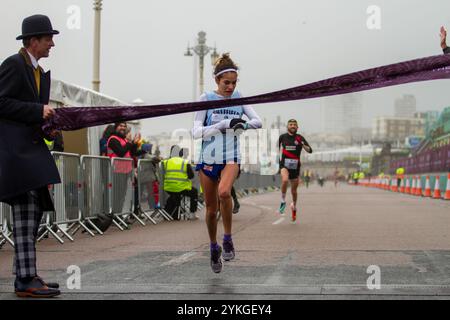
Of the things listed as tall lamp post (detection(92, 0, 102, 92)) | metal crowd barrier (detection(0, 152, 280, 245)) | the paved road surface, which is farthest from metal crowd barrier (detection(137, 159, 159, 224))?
tall lamp post (detection(92, 0, 102, 92))

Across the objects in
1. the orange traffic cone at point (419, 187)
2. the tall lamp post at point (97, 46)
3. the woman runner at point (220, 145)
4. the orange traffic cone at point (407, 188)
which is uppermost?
the tall lamp post at point (97, 46)

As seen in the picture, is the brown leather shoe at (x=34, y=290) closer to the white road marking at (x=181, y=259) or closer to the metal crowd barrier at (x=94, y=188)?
the white road marking at (x=181, y=259)

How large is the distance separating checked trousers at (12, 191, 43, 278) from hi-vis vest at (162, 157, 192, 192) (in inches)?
458

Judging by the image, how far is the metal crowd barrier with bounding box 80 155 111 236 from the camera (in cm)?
1356

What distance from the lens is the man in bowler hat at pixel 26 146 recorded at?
6.00 m

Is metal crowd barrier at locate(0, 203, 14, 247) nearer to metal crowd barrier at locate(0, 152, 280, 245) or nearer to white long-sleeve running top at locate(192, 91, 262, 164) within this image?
metal crowd barrier at locate(0, 152, 280, 245)

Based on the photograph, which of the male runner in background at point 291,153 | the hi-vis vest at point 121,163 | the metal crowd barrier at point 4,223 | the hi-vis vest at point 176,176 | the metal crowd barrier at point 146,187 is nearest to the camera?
the metal crowd barrier at point 4,223

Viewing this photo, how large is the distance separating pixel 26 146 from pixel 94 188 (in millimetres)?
8034

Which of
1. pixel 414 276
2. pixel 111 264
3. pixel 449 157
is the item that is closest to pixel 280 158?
pixel 111 264

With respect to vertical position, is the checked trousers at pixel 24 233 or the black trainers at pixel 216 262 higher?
the checked trousers at pixel 24 233

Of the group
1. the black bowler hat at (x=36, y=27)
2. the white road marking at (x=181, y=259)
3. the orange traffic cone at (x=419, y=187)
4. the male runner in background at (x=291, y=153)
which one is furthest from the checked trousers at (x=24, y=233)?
the orange traffic cone at (x=419, y=187)

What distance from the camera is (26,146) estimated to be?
19.9 ft

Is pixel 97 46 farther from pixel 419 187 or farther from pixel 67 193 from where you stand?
pixel 419 187

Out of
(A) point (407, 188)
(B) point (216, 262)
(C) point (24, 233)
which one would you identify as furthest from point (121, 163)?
(A) point (407, 188)
